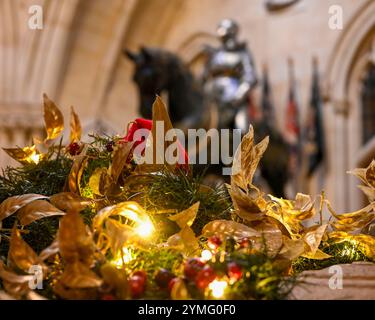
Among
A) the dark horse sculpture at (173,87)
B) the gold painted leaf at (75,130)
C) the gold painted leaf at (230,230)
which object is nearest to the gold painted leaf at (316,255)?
the gold painted leaf at (230,230)

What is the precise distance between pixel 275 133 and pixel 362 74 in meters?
1.54

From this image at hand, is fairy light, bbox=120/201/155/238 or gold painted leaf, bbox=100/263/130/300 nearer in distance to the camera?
gold painted leaf, bbox=100/263/130/300

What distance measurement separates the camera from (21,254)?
114 cm

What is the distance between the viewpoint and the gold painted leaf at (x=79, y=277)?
104cm

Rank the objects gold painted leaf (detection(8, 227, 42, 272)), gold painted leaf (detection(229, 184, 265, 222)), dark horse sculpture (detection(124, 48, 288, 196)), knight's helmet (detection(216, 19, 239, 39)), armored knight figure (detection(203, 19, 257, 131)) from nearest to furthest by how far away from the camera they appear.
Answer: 1. gold painted leaf (detection(8, 227, 42, 272))
2. gold painted leaf (detection(229, 184, 265, 222))
3. dark horse sculpture (detection(124, 48, 288, 196))
4. armored knight figure (detection(203, 19, 257, 131))
5. knight's helmet (detection(216, 19, 239, 39))

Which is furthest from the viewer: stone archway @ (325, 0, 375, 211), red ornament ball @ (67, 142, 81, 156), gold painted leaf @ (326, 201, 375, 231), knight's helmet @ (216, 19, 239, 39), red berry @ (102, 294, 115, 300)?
stone archway @ (325, 0, 375, 211)

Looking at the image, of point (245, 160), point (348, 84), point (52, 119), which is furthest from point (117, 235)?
point (348, 84)

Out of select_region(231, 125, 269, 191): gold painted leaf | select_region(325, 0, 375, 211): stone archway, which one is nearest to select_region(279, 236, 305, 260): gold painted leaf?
select_region(231, 125, 269, 191): gold painted leaf

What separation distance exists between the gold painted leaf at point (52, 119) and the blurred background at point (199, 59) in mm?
6710

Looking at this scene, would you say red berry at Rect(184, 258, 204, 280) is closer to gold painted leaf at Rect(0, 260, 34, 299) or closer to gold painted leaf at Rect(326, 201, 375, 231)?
gold painted leaf at Rect(0, 260, 34, 299)

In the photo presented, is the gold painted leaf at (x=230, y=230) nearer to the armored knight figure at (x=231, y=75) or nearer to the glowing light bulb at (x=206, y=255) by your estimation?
the glowing light bulb at (x=206, y=255)

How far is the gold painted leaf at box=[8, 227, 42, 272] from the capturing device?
113 centimetres

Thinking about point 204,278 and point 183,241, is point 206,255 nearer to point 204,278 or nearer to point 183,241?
point 183,241
